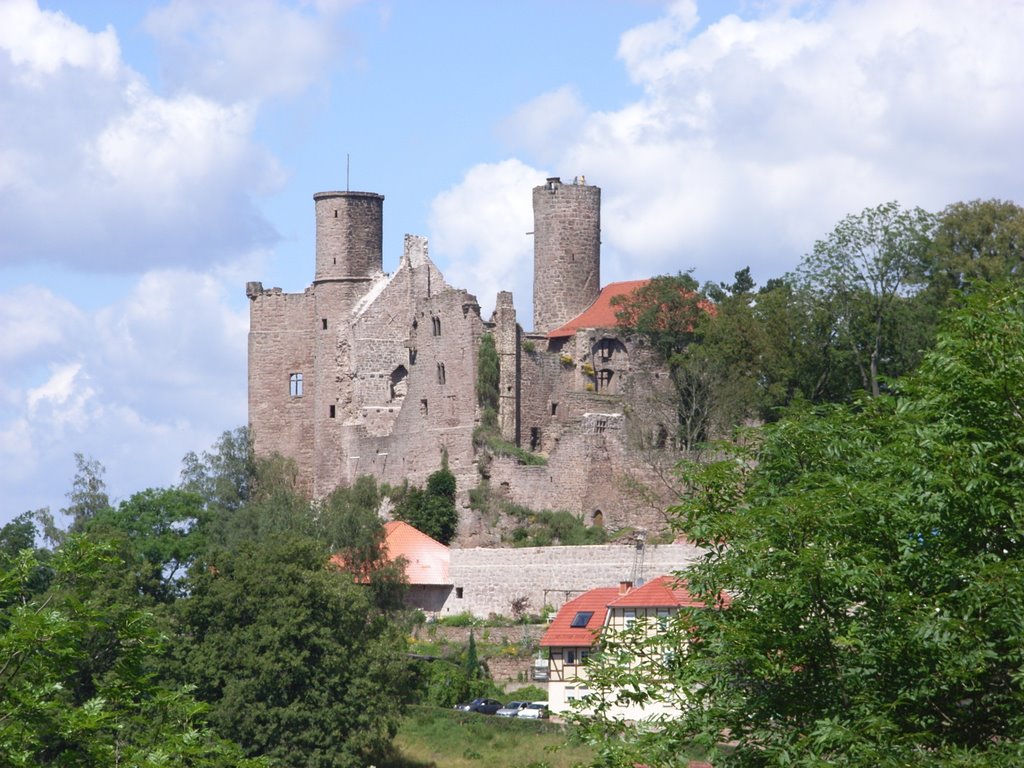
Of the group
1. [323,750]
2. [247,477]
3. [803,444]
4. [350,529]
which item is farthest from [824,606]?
[247,477]

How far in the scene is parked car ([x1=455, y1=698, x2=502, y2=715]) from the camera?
156 ft

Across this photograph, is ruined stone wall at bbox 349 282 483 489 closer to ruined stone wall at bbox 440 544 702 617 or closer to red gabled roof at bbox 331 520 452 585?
red gabled roof at bbox 331 520 452 585

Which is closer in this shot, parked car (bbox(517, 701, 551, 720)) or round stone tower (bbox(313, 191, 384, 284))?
parked car (bbox(517, 701, 551, 720))

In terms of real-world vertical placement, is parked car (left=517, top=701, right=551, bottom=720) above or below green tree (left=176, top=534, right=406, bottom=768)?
below

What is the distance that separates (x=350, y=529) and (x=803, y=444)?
2701 cm

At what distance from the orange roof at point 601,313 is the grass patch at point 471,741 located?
18.4 meters

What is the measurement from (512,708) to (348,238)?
2429cm

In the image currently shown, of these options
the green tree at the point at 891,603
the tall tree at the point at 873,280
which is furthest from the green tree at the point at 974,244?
the green tree at the point at 891,603

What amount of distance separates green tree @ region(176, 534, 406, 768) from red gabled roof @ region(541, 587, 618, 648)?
4.17 meters

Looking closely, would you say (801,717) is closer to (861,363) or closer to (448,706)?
(448,706)

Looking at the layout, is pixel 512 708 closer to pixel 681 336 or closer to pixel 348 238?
pixel 681 336

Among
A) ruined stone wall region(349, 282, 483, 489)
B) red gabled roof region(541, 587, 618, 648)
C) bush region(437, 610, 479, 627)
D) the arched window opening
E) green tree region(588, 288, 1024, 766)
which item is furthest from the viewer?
the arched window opening

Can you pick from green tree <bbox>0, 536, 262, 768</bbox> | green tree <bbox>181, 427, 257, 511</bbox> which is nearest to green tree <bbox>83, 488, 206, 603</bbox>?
green tree <bbox>181, 427, 257, 511</bbox>

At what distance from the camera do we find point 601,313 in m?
64.2
